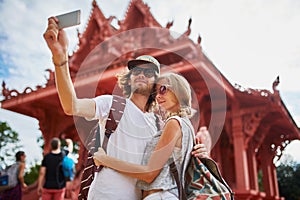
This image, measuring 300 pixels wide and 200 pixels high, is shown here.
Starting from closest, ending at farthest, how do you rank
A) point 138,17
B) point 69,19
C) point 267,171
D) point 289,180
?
point 69,19 → point 138,17 → point 267,171 → point 289,180

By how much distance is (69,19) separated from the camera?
1246mm

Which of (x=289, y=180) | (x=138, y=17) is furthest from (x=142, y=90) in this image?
(x=289, y=180)

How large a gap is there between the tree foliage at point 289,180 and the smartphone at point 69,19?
2030cm

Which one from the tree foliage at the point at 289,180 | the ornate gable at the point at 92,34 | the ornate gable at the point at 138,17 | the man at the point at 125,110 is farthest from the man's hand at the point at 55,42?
the tree foliage at the point at 289,180

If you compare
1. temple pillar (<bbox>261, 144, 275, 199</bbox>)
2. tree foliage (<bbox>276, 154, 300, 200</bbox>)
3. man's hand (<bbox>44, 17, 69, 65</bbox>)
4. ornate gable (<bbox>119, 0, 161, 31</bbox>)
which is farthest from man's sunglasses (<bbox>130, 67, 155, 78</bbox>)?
tree foliage (<bbox>276, 154, 300, 200</bbox>)

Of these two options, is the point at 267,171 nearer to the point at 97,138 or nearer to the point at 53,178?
the point at 53,178

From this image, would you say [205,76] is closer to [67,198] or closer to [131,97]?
A: [67,198]

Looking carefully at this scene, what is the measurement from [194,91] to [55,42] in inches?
161

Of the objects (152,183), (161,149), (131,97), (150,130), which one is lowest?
(152,183)

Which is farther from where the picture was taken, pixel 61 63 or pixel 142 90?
pixel 142 90

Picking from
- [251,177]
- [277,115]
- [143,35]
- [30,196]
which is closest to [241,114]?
[277,115]

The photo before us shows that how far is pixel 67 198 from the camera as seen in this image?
586cm

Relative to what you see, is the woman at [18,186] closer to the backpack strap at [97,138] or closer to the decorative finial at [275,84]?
the backpack strap at [97,138]

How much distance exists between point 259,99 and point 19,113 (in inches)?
211
